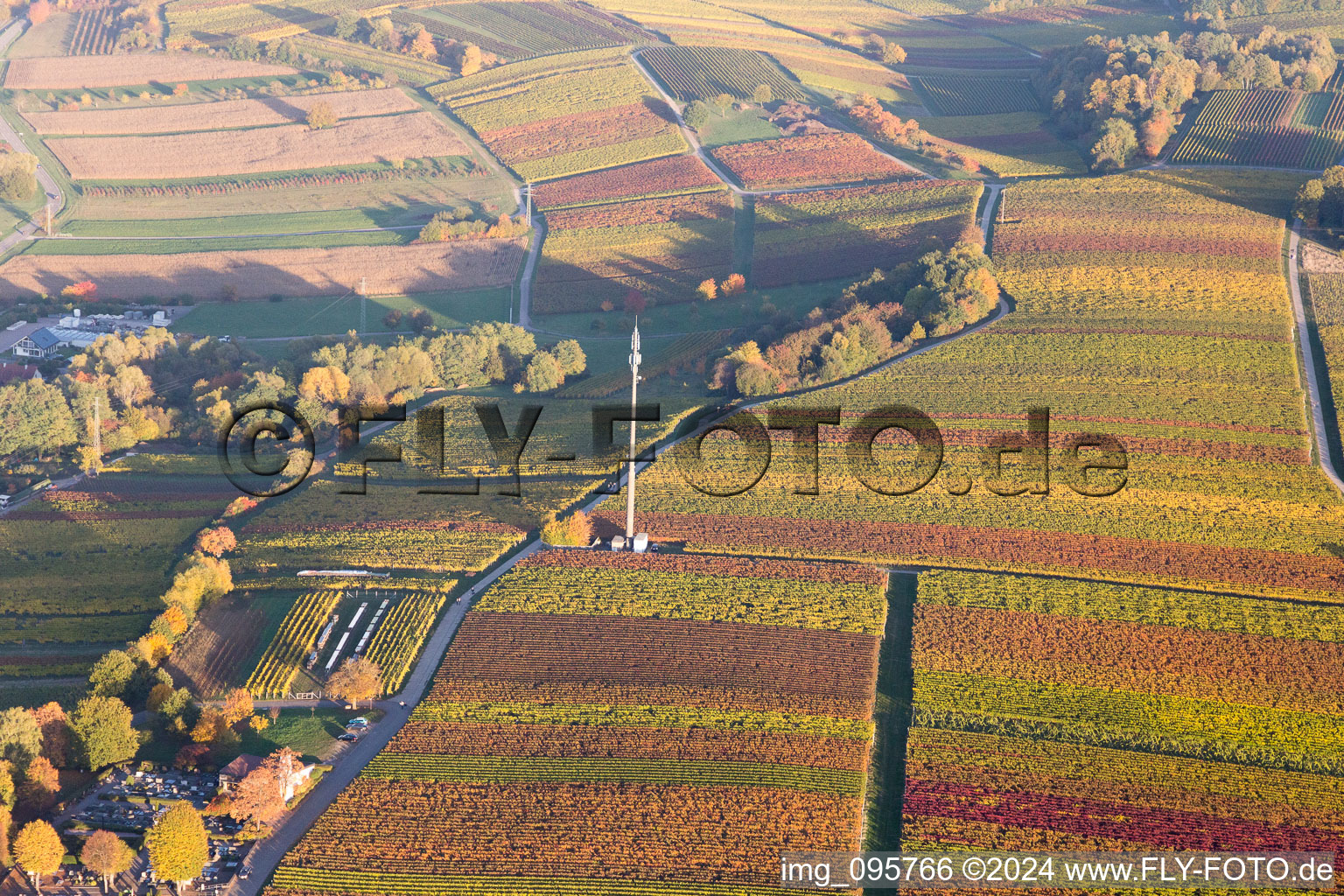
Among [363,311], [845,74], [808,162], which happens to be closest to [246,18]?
[845,74]

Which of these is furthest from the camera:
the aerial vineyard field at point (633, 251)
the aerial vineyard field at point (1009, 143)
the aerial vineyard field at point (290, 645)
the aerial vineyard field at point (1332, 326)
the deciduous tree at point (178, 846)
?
the aerial vineyard field at point (1009, 143)

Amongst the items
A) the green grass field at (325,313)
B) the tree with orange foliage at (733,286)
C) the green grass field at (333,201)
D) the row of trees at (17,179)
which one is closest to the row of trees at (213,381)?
the green grass field at (325,313)

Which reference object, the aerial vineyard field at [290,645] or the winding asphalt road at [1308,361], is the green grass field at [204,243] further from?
the winding asphalt road at [1308,361]

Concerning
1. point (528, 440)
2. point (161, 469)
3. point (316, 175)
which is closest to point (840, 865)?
point (528, 440)

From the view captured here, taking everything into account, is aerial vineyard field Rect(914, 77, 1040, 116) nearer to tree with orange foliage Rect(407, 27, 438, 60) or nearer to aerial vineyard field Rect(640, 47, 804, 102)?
aerial vineyard field Rect(640, 47, 804, 102)

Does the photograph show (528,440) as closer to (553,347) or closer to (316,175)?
(553,347)

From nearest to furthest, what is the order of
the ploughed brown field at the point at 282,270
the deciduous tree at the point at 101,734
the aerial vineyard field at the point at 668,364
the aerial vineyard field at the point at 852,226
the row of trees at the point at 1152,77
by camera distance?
the deciduous tree at the point at 101,734 → the aerial vineyard field at the point at 668,364 → the aerial vineyard field at the point at 852,226 → the ploughed brown field at the point at 282,270 → the row of trees at the point at 1152,77
